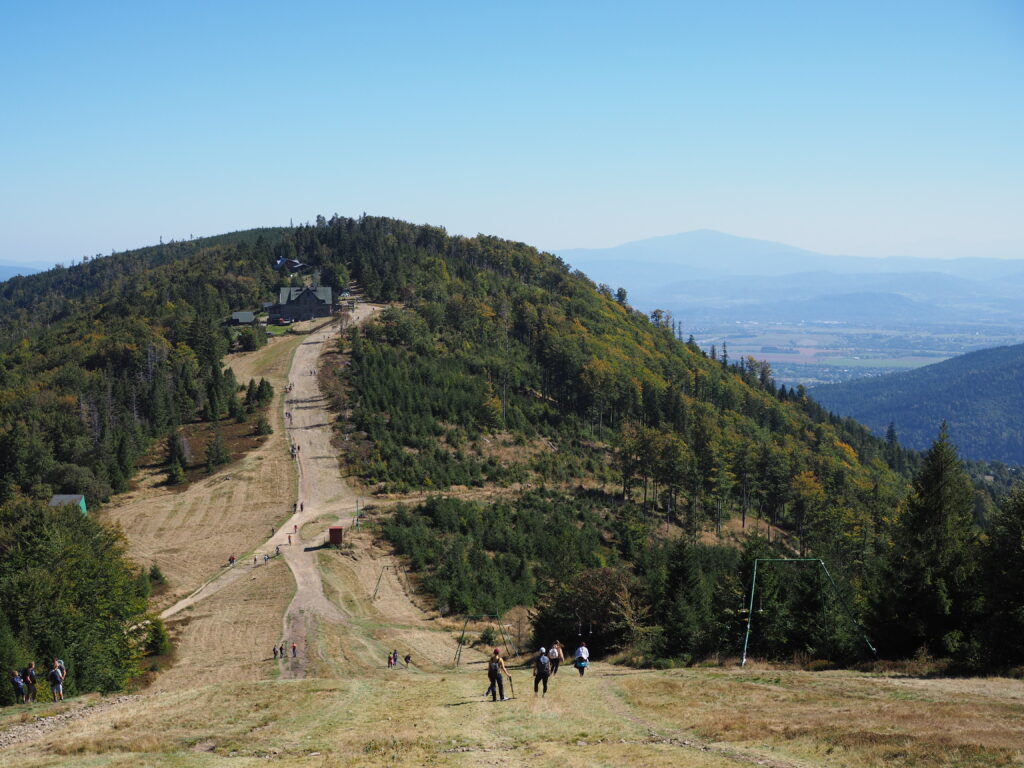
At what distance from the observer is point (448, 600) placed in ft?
171

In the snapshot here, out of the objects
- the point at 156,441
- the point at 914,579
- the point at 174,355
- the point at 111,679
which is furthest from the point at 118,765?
the point at 174,355

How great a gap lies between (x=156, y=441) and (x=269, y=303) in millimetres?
55912

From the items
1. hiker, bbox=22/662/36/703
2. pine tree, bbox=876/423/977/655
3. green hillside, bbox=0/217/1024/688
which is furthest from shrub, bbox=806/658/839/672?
hiker, bbox=22/662/36/703

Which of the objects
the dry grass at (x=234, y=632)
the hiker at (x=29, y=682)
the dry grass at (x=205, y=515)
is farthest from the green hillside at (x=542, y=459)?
the dry grass at (x=205, y=515)

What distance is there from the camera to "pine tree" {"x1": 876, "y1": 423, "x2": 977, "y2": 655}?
93.1 ft

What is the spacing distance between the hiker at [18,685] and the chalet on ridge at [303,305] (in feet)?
354

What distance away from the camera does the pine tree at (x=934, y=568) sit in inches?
1118

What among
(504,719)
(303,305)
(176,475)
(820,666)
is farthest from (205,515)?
(303,305)

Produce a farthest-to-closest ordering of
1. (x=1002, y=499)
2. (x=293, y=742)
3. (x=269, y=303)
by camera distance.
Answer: (x=269, y=303), (x=1002, y=499), (x=293, y=742)

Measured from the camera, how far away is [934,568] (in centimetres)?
2939

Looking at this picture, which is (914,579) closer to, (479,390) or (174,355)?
(479,390)

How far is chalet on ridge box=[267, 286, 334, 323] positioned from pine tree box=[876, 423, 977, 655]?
114 m

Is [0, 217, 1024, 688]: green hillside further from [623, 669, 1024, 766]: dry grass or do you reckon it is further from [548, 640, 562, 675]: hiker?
[548, 640, 562, 675]: hiker

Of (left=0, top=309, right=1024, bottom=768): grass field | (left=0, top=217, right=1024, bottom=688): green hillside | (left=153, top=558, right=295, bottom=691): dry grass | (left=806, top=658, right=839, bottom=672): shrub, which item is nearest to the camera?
(left=0, top=309, right=1024, bottom=768): grass field
